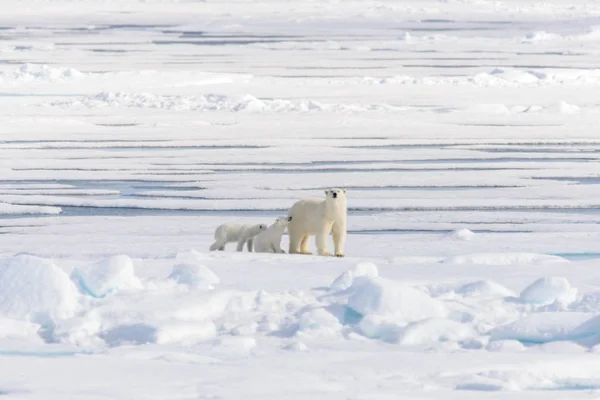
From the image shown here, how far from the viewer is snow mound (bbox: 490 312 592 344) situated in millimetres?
3750

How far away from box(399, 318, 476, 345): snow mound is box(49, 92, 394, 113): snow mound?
958 centimetres

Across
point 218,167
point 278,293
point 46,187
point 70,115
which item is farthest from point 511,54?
point 278,293

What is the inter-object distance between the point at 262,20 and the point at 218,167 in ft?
86.4

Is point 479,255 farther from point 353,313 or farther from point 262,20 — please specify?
point 262,20

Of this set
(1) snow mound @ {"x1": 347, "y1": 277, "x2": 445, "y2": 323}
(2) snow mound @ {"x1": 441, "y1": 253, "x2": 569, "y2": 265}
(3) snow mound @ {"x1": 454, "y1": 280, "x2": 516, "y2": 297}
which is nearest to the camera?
(1) snow mound @ {"x1": 347, "y1": 277, "x2": 445, "y2": 323}

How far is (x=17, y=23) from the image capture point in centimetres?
3466

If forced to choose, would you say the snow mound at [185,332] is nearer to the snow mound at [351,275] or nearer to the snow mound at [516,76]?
the snow mound at [351,275]

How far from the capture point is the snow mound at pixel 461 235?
6359 mm

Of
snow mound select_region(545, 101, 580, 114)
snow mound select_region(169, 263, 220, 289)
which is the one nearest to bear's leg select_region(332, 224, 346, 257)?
snow mound select_region(169, 263, 220, 289)

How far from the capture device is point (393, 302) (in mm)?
3943

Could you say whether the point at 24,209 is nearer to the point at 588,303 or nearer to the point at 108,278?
the point at 108,278

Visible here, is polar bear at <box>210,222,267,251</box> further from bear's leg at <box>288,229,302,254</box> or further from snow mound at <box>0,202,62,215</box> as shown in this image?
snow mound at <box>0,202,62,215</box>

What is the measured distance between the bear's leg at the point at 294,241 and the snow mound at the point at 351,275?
1185 millimetres

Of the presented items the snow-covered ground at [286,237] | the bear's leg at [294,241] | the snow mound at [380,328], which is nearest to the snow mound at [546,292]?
the snow-covered ground at [286,237]
